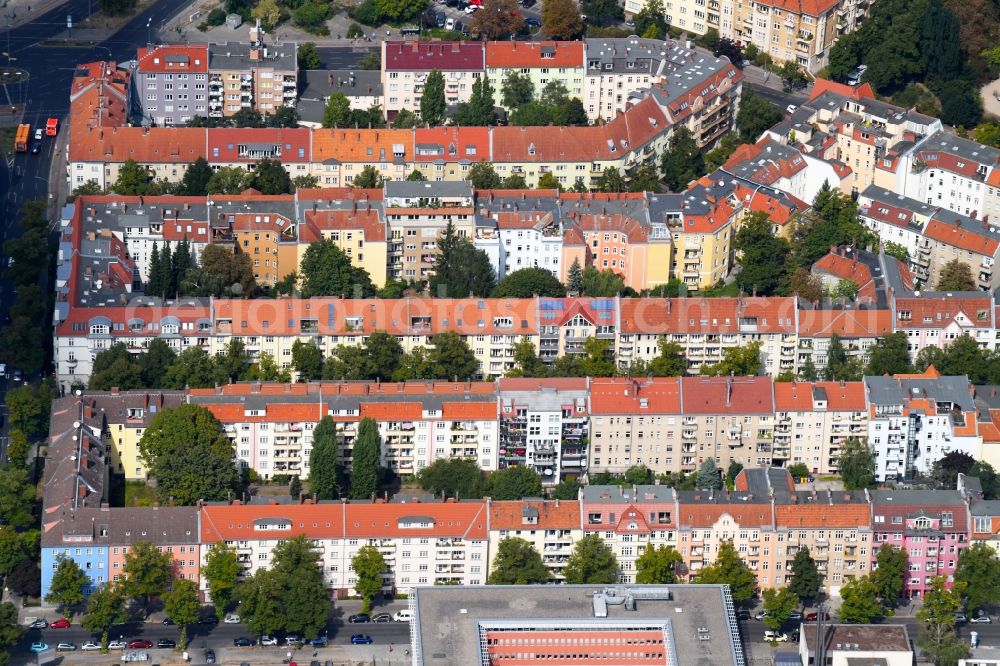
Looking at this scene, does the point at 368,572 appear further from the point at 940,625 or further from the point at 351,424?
the point at 940,625

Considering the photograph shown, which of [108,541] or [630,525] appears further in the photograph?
[630,525]

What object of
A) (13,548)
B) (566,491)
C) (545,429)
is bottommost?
Result: (13,548)

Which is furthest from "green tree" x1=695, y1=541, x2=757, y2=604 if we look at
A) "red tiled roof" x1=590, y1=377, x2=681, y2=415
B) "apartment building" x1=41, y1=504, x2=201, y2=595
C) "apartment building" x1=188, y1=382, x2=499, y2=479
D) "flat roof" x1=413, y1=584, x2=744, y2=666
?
"apartment building" x1=41, y1=504, x2=201, y2=595

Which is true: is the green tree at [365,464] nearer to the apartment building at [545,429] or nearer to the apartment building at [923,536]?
the apartment building at [545,429]

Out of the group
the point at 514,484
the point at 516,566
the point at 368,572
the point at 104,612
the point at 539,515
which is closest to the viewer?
the point at 104,612

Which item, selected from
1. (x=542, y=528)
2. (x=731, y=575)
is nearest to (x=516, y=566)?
(x=542, y=528)

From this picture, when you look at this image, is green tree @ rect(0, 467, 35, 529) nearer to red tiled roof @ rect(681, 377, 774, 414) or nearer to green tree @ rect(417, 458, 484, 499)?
green tree @ rect(417, 458, 484, 499)
